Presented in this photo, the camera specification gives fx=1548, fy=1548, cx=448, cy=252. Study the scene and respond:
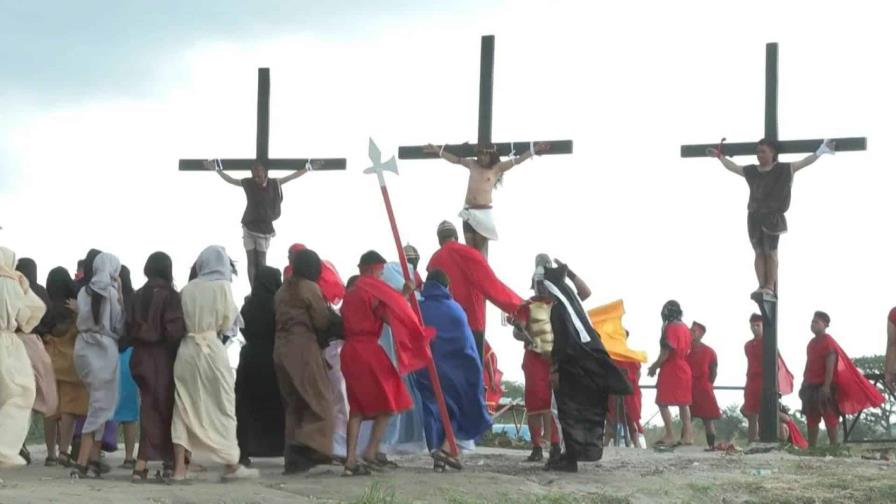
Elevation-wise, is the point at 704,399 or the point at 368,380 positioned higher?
the point at 368,380

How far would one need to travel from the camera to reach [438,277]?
549 inches

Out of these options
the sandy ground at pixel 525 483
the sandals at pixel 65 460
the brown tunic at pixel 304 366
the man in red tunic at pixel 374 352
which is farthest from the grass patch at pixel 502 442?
the sandals at pixel 65 460

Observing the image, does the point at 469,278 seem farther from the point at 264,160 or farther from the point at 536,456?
the point at 264,160

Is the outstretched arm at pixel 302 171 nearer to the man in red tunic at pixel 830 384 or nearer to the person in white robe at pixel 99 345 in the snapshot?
the person in white robe at pixel 99 345

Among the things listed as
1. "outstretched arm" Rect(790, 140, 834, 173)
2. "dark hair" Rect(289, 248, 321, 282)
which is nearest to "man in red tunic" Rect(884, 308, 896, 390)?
"outstretched arm" Rect(790, 140, 834, 173)

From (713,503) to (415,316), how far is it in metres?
2.90

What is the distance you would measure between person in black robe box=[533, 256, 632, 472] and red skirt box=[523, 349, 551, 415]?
0.77 meters

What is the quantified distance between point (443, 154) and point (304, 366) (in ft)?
18.4

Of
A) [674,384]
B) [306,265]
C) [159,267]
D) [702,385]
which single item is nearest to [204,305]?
[159,267]

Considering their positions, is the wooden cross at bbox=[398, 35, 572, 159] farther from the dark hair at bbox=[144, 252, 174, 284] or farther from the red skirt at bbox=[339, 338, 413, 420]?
the dark hair at bbox=[144, 252, 174, 284]

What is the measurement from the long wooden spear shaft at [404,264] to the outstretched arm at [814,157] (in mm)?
5725

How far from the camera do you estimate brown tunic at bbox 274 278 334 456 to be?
41.3 feet

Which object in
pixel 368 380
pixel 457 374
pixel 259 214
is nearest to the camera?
pixel 368 380

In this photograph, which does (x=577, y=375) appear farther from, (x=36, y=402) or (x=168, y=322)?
(x=36, y=402)
